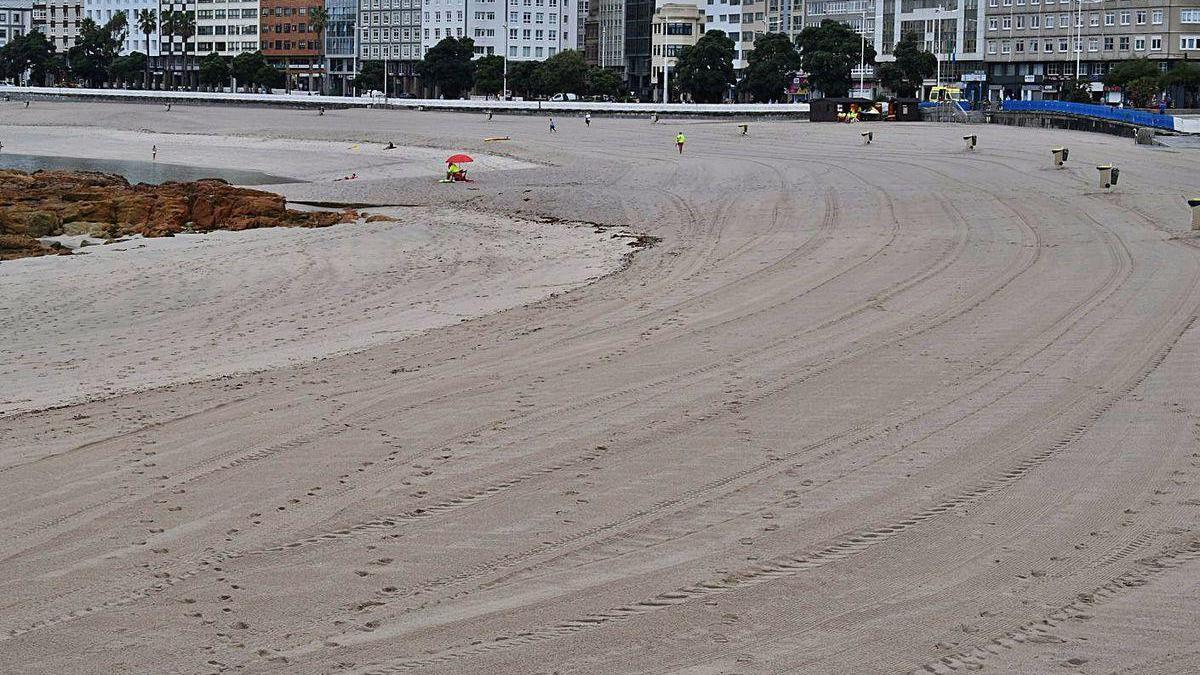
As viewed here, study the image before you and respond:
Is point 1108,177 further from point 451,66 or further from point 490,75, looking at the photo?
point 451,66

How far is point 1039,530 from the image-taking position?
7910mm

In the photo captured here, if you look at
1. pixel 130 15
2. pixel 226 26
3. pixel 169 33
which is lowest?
pixel 169 33

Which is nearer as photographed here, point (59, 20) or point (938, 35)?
point (938, 35)

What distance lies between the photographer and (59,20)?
179625 mm

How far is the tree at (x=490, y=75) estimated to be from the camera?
400 ft

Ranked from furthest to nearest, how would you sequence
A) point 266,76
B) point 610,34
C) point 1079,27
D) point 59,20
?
point 59,20, point 610,34, point 266,76, point 1079,27

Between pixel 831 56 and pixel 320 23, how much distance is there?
68747mm

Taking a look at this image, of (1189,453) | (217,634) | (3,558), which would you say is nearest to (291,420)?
(3,558)

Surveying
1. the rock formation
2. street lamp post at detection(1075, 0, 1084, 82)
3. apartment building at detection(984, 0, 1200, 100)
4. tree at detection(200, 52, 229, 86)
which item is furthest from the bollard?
tree at detection(200, 52, 229, 86)

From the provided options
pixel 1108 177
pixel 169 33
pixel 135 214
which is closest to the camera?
pixel 135 214

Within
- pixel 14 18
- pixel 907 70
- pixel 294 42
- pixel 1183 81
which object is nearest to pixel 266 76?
pixel 294 42

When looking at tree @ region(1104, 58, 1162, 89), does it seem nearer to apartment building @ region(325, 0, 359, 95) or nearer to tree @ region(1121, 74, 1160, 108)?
tree @ region(1121, 74, 1160, 108)

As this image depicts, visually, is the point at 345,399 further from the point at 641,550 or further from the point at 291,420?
the point at 641,550

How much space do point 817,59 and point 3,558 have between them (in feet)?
307
